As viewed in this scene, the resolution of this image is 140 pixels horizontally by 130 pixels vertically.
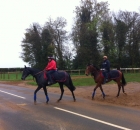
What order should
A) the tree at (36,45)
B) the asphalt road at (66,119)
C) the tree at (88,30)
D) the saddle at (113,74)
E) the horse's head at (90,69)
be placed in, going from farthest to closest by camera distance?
the tree at (36,45), the tree at (88,30), the saddle at (113,74), the horse's head at (90,69), the asphalt road at (66,119)

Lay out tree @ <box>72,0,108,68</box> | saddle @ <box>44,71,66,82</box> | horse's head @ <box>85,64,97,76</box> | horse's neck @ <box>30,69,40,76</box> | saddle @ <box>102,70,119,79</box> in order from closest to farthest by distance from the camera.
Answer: saddle @ <box>44,71,66,82</box> < horse's neck @ <box>30,69,40,76</box> < horse's head @ <box>85,64,97,76</box> < saddle @ <box>102,70,119,79</box> < tree @ <box>72,0,108,68</box>

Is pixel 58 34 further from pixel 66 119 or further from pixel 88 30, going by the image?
pixel 66 119

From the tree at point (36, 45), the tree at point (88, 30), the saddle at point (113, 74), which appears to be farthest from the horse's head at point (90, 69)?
the tree at point (36, 45)

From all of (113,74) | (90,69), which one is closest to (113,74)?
(113,74)

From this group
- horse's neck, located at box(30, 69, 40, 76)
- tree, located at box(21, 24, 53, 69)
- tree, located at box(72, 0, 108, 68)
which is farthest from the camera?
tree, located at box(21, 24, 53, 69)

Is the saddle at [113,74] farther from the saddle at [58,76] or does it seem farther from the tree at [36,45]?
the tree at [36,45]

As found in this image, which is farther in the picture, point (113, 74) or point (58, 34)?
point (58, 34)

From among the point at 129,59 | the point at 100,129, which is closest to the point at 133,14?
the point at 129,59

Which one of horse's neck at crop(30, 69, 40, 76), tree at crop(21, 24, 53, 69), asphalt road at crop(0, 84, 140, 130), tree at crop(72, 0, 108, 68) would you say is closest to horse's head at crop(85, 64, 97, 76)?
horse's neck at crop(30, 69, 40, 76)

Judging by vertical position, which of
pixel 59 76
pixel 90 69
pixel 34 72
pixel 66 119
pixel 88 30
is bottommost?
pixel 66 119

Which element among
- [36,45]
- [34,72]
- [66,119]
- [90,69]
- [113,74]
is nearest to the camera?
[66,119]

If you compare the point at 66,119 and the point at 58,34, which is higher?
the point at 58,34

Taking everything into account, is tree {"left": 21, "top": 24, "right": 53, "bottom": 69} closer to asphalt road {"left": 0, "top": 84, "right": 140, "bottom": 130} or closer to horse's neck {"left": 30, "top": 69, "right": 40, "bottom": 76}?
horse's neck {"left": 30, "top": 69, "right": 40, "bottom": 76}

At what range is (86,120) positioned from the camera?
30.7 ft
